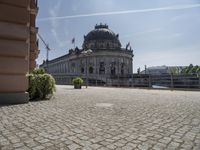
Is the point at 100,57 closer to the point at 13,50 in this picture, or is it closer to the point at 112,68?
the point at 112,68

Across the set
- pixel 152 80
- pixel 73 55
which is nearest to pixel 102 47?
pixel 73 55

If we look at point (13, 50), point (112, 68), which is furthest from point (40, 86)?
point (112, 68)

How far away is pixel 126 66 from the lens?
92562mm

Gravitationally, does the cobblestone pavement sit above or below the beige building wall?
below

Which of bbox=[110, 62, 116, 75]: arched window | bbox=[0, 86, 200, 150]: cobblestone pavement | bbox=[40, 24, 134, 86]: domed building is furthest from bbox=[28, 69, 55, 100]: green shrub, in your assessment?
bbox=[110, 62, 116, 75]: arched window

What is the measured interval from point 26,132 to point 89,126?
139cm

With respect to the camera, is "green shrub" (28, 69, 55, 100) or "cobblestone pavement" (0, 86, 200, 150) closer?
"cobblestone pavement" (0, 86, 200, 150)

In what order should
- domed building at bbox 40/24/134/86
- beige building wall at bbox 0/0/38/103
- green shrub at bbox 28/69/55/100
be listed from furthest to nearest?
domed building at bbox 40/24/134/86
green shrub at bbox 28/69/55/100
beige building wall at bbox 0/0/38/103

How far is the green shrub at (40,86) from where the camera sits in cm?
1010

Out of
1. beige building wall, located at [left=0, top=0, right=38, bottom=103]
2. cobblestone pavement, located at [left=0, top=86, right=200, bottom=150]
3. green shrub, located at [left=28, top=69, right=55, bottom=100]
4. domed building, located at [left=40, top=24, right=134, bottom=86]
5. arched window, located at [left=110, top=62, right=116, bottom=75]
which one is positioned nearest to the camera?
cobblestone pavement, located at [left=0, top=86, right=200, bottom=150]

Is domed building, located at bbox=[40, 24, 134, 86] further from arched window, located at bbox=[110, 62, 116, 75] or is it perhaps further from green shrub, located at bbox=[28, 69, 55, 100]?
green shrub, located at bbox=[28, 69, 55, 100]

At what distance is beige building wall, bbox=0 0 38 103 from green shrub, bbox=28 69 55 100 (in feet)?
3.52

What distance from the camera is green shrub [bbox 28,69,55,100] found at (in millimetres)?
10102

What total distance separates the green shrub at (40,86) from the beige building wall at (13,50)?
107cm
